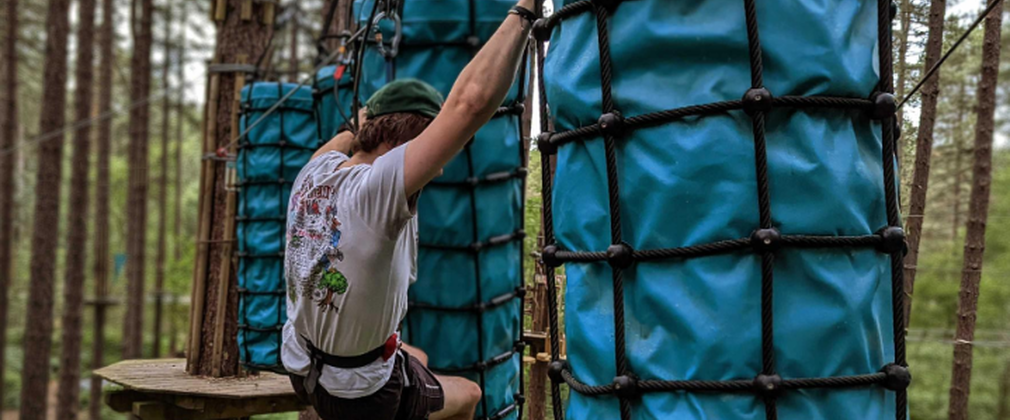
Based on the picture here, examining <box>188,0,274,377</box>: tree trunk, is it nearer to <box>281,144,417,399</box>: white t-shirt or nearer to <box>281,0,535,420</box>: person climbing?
<box>281,0,535,420</box>: person climbing

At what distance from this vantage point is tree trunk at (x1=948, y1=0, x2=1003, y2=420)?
3.93m

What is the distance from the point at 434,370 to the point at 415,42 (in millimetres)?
1291

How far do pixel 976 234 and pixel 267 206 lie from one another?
4.48 meters

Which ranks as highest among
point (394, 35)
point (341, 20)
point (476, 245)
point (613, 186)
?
point (341, 20)

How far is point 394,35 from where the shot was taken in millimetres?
Answer: 3504

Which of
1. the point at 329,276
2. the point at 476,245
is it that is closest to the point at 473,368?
the point at 476,245

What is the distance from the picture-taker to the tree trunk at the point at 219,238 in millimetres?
6770

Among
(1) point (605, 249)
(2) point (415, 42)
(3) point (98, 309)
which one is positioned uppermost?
(2) point (415, 42)

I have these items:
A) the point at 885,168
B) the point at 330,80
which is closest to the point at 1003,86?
the point at 330,80

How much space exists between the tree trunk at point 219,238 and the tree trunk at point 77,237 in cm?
541

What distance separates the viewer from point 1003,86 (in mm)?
13250

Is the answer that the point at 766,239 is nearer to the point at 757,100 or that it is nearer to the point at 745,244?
the point at 745,244

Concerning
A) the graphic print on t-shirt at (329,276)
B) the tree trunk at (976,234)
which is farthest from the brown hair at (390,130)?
the tree trunk at (976,234)

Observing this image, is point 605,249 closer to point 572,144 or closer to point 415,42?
point 572,144
